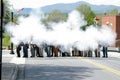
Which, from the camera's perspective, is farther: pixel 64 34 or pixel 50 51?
pixel 50 51

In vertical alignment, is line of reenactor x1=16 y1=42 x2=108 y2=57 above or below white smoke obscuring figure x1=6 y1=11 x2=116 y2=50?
below

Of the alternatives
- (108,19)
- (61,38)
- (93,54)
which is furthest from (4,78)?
(108,19)

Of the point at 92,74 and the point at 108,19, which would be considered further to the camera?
the point at 108,19

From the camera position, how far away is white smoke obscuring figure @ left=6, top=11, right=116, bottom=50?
42625 mm

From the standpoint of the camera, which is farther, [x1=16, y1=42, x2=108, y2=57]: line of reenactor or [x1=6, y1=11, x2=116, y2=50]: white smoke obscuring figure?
[x1=16, y1=42, x2=108, y2=57]: line of reenactor

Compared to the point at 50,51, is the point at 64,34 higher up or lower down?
higher up

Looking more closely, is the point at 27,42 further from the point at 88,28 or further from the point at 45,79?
the point at 45,79

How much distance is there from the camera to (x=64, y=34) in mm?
44125

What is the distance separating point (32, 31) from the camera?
141ft

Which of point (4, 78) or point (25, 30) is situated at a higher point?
point (25, 30)

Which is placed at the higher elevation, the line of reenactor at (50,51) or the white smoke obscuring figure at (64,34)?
the white smoke obscuring figure at (64,34)

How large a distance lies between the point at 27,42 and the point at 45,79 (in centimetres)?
2143

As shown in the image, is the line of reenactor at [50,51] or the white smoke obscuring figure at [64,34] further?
the line of reenactor at [50,51]

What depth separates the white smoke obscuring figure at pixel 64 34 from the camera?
4262 cm
